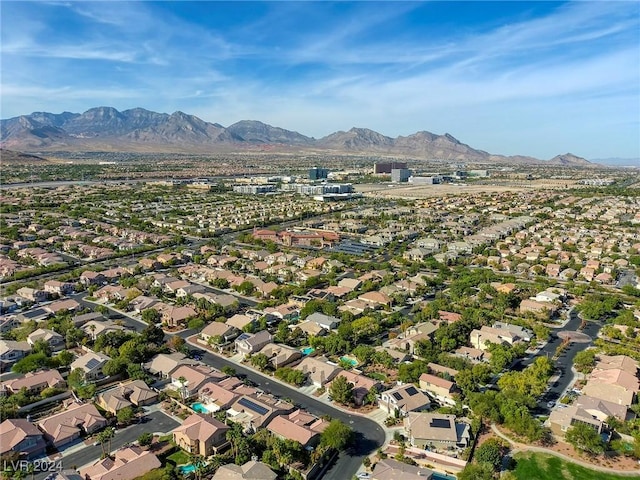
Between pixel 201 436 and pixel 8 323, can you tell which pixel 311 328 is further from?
pixel 8 323

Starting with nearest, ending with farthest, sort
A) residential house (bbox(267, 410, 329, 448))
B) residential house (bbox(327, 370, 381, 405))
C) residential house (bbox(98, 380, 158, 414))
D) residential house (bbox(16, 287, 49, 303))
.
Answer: residential house (bbox(267, 410, 329, 448)) → residential house (bbox(98, 380, 158, 414)) → residential house (bbox(327, 370, 381, 405)) → residential house (bbox(16, 287, 49, 303))

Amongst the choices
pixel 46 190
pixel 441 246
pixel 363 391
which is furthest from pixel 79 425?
pixel 46 190

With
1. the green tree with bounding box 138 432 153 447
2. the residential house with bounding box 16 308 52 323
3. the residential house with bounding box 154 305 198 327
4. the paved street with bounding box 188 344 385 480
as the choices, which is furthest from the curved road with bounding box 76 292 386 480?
the residential house with bounding box 16 308 52 323

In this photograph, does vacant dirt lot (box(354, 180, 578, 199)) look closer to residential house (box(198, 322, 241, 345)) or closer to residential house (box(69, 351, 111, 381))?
residential house (box(198, 322, 241, 345))

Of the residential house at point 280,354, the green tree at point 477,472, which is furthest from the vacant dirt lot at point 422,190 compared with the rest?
the green tree at point 477,472

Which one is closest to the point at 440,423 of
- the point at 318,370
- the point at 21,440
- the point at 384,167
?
the point at 318,370

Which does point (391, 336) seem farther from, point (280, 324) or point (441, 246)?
point (441, 246)
